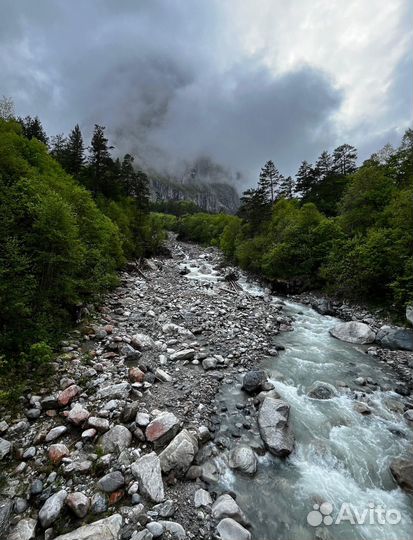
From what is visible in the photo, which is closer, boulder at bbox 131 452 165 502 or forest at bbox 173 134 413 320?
boulder at bbox 131 452 165 502

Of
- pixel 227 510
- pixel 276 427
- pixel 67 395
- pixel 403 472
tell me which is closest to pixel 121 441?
pixel 67 395

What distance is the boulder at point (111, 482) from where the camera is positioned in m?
4.03

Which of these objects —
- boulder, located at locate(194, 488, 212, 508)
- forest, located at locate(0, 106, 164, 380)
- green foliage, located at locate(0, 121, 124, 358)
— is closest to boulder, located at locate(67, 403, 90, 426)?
forest, located at locate(0, 106, 164, 380)

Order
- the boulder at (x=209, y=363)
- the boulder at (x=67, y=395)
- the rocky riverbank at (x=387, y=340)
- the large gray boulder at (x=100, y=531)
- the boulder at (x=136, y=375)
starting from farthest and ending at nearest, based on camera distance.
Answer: the rocky riverbank at (x=387, y=340) → the boulder at (x=209, y=363) → the boulder at (x=136, y=375) → the boulder at (x=67, y=395) → the large gray boulder at (x=100, y=531)

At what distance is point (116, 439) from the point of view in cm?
488

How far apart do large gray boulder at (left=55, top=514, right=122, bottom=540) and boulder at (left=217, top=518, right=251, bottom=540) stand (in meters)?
1.59

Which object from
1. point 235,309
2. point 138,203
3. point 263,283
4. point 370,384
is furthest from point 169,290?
point 138,203

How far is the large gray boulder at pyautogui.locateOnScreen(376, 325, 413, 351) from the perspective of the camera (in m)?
10.1

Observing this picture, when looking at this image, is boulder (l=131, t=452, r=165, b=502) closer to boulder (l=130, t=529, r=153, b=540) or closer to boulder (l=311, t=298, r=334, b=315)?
boulder (l=130, t=529, r=153, b=540)

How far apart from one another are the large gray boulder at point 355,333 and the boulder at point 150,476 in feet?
33.9

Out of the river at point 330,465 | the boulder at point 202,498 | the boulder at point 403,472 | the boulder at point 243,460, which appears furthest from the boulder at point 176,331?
the boulder at point 403,472

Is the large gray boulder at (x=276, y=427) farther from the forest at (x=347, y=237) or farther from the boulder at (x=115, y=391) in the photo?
the forest at (x=347, y=237)

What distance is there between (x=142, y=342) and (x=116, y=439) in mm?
4229

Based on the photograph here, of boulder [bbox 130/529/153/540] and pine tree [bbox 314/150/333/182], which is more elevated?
pine tree [bbox 314/150/333/182]
